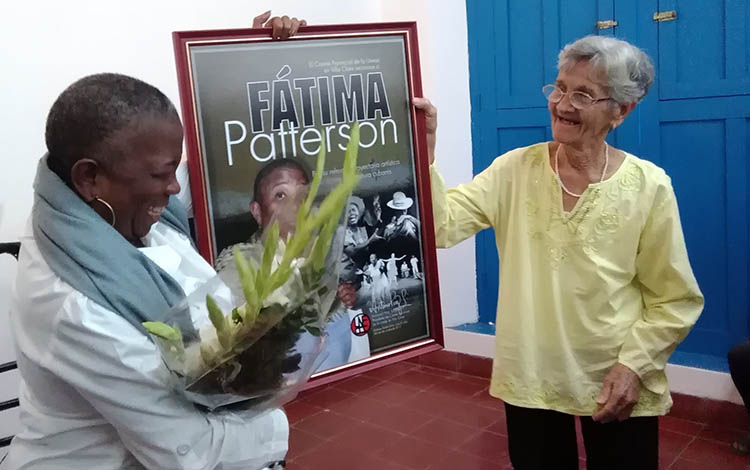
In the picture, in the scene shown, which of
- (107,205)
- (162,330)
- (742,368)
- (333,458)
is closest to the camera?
(162,330)

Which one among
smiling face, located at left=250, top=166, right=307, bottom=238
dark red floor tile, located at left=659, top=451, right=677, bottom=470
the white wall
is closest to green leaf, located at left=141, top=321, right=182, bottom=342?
smiling face, located at left=250, top=166, right=307, bottom=238

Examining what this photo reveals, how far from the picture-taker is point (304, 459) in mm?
3053

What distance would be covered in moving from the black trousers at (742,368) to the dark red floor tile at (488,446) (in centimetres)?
89

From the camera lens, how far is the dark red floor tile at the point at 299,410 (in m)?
3.47

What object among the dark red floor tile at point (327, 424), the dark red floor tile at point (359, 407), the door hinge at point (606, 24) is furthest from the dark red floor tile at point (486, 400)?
the door hinge at point (606, 24)

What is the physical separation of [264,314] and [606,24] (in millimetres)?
2873

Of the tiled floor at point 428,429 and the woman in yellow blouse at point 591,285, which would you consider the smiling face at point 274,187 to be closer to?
the woman in yellow blouse at point 591,285

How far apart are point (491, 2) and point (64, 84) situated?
2.10m

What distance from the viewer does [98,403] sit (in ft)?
3.31

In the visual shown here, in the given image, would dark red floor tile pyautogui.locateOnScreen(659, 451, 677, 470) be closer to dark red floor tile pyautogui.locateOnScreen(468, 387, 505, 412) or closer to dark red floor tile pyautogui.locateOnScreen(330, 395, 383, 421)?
dark red floor tile pyautogui.locateOnScreen(468, 387, 505, 412)

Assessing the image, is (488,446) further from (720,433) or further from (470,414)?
(720,433)

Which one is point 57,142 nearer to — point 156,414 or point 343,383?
point 156,414

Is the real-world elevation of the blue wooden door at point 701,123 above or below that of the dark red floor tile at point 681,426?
above

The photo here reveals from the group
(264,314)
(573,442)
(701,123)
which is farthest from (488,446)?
(264,314)
